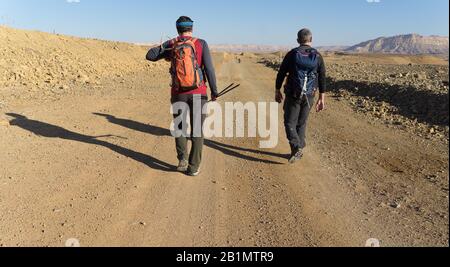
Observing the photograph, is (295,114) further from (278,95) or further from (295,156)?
(295,156)

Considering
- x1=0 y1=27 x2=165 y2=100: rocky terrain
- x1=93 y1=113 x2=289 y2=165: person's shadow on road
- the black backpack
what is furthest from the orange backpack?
x1=0 y1=27 x2=165 y2=100: rocky terrain

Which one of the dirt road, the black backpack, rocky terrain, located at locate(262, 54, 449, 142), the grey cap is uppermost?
the grey cap

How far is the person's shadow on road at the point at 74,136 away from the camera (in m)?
5.95

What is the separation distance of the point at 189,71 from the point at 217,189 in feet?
4.88

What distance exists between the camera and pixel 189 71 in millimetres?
5000

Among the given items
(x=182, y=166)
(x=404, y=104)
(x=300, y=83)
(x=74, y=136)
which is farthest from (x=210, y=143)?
(x=404, y=104)

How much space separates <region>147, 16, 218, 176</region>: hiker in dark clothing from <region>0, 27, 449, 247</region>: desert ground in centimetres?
56

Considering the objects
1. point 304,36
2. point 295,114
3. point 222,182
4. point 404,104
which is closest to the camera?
point 222,182

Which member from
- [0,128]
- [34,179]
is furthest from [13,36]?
[34,179]

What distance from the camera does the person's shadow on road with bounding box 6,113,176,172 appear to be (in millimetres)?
5953

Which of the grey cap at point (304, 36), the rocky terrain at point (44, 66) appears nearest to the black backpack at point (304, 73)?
the grey cap at point (304, 36)

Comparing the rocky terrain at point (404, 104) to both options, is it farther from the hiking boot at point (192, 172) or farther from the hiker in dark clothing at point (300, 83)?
the hiking boot at point (192, 172)

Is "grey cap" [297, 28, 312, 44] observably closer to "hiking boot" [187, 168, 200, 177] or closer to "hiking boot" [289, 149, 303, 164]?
"hiking boot" [289, 149, 303, 164]

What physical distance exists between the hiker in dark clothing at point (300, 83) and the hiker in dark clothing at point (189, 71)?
1159 millimetres
